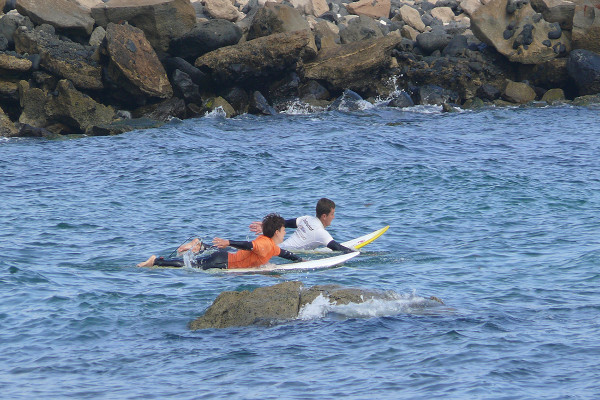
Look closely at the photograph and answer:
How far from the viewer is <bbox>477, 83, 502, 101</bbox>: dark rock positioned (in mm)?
33219

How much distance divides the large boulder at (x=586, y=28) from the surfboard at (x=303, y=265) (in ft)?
72.0

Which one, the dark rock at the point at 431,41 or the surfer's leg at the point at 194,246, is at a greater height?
the dark rock at the point at 431,41

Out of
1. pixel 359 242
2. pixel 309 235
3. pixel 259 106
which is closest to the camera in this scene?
pixel 309 235

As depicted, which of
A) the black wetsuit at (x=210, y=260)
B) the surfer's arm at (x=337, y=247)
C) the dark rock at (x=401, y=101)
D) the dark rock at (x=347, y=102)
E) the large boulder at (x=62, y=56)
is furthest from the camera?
the dark rock at (x=401, y=101)

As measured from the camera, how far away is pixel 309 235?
15609 mm

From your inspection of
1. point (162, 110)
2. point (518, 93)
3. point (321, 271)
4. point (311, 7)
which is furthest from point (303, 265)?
point (311, 7)

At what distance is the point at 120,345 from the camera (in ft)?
33.1

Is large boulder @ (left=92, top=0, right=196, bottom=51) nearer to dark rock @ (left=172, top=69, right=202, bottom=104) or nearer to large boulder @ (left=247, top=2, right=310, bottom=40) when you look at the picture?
dark rock @ (left=172, top=69, right=202, bottom=104)

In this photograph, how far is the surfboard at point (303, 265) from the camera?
46.0 feet

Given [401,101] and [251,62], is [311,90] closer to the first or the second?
[251,62]

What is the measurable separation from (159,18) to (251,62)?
391 centimetres

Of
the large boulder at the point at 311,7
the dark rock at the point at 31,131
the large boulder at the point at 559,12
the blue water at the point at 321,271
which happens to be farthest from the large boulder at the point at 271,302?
the large boulder at the point at 311,7

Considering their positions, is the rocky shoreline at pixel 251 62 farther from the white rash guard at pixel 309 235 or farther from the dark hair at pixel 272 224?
the dark hair at pixel 272 224

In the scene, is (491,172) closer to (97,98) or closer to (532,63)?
(532,63)
